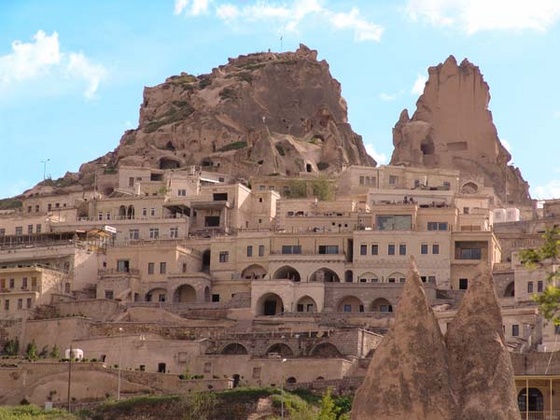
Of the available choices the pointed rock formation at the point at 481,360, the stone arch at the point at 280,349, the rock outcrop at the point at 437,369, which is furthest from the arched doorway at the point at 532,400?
the stone arch at the point at 280,349

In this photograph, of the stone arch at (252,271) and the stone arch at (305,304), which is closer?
the stone arch at (305,304)

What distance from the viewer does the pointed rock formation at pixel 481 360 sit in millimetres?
28844

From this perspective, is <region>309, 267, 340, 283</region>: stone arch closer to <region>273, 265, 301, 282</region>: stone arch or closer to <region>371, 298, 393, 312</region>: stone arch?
<region>273, 265, 301, 282</region>: stone arch

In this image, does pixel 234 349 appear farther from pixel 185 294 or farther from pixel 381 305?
pixel 185 294

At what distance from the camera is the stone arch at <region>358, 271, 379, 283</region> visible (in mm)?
79238

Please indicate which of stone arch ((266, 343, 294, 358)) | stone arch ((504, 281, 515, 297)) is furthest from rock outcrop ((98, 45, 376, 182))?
stone arch ((266, 343, 294, 358))

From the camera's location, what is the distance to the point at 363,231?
8044cm

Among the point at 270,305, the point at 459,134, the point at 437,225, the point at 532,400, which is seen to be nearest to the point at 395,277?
the point at 437,225

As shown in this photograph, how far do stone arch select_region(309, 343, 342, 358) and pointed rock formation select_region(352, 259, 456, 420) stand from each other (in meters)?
37.9

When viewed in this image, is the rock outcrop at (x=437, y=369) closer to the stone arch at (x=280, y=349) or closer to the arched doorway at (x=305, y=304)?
the stone arch at (x=280, y=349)

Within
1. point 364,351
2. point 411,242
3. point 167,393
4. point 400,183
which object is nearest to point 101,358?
point 167,393

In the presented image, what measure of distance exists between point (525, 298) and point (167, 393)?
18.9m

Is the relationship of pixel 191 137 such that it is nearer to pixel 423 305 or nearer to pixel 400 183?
pixel 400 183

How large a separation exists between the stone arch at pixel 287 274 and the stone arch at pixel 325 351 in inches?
472
